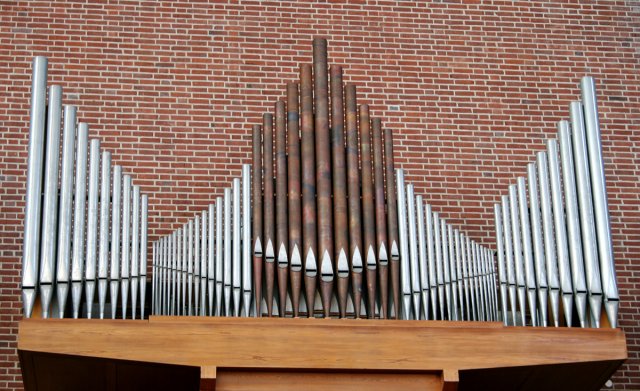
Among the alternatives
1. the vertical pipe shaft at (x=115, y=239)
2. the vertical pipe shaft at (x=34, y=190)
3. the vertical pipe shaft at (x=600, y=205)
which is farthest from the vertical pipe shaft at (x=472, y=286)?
the vertical pipe shaft at (x=34, y=190)

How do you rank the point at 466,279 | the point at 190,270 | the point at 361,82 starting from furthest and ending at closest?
the point at 361,82 → the point at 466,279 → the point at 190,270

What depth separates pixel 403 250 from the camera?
1116 cm

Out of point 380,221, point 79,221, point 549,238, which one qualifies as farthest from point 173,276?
point 549,238

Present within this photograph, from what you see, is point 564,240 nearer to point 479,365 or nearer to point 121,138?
point 479,365

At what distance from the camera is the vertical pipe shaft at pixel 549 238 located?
11109 mm

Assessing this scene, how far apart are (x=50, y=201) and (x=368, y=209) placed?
2.63 metres

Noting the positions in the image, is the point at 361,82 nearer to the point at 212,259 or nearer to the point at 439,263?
the point at 439,263

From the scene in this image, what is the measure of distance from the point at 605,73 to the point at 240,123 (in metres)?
3.94

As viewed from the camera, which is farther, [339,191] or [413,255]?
[339,191]

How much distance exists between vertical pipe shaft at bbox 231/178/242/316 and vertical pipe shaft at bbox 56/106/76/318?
135 cm

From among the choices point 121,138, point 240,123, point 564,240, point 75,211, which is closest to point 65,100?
point 121,138

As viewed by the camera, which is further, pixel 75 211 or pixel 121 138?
pixel 121 138

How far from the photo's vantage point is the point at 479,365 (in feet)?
34.4

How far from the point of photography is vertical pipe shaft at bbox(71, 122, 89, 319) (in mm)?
10516
